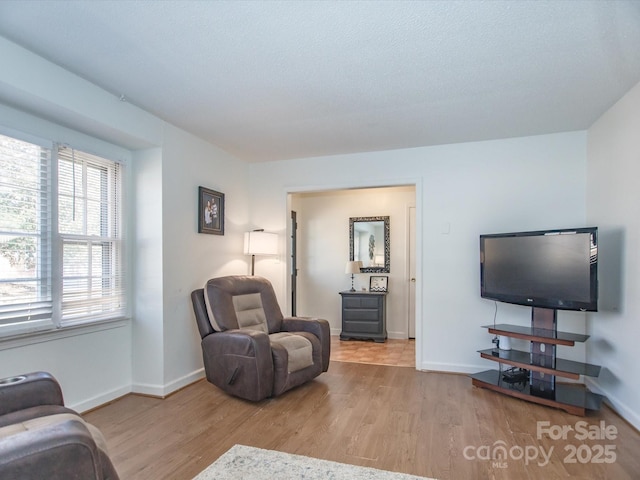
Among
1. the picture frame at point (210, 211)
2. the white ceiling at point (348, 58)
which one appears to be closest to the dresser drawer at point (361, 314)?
the picture frame at point (210, 211)

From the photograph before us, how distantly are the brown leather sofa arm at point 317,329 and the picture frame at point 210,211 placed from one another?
1.27m

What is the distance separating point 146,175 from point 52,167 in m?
0.75

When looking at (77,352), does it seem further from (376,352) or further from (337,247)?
(337,247)

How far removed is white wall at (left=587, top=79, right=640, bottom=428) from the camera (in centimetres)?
265

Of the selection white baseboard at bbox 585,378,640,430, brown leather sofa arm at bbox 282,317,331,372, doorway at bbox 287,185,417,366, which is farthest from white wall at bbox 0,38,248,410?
white baseboard at bbox 585,378,640,430

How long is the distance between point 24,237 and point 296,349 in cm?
220

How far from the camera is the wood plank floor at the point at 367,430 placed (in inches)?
84.1

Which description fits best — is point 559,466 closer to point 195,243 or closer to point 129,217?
point 195,243

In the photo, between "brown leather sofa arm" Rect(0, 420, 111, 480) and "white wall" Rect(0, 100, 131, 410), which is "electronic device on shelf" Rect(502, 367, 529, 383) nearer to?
"brown leather sofa arm" Rect(0, 420, 111, 480)

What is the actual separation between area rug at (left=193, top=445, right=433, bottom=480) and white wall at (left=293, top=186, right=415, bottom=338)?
3734 millimetres

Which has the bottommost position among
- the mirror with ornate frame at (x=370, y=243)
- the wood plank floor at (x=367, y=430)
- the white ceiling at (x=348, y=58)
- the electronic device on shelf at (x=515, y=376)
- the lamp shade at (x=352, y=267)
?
the wood plank floor at (x=367, y=430)

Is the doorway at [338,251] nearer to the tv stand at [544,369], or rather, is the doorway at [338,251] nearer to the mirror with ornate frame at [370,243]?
the mirror with ornate frame at [370,243]

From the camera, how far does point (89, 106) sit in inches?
102

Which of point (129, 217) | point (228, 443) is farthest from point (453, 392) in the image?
point (129, 217)
